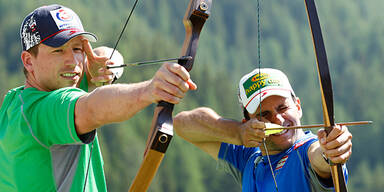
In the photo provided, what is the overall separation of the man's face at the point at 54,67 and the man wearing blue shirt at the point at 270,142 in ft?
3.47

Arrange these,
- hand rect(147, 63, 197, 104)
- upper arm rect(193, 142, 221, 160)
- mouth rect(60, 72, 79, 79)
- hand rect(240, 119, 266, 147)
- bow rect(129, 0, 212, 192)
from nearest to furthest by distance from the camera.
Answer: hand rect(147, 63, 197, 104) < bow rect(129, 0, 212, 192) < mouth rect(60, 72, 79, 79) < hand rect(240, 119, 266, 147) < upper arm rect(193, 142, 221, 160)

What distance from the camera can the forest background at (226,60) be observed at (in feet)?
137

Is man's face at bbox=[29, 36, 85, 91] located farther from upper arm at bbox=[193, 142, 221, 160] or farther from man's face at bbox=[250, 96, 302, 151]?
upper arm at bbox=[193, 142, 221, 160]

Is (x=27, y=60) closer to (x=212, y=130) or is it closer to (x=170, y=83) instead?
(x=170, y=83)

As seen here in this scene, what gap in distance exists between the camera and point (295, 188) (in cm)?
309

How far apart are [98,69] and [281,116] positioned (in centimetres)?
108

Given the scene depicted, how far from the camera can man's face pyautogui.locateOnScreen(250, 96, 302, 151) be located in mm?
3354

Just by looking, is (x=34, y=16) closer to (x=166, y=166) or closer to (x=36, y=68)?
(x=36, y=68)

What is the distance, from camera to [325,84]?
2.72 m

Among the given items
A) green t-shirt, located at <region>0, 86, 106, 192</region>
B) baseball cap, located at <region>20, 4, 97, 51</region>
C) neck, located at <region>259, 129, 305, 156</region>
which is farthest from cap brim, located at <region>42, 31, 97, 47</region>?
neck, located at <region>259, 129, 305, 156</region>

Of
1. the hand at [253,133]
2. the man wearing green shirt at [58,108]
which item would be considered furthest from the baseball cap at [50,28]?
the hand at [253,133]

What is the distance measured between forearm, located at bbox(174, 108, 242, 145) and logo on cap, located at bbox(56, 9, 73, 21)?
130 centimetres

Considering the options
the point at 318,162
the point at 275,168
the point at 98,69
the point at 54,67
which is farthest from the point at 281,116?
the point at 54,67

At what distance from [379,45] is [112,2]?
30.2m
